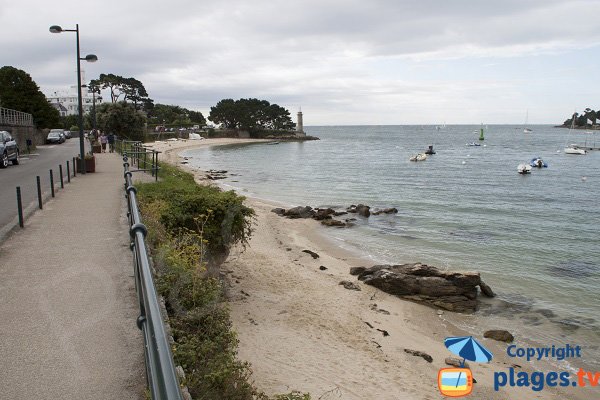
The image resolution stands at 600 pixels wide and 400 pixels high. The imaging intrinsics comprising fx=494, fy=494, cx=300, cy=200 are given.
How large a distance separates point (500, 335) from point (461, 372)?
100 inches

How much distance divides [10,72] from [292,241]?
182ft

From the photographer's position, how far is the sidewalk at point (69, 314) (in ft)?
15.1

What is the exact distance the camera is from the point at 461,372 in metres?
11.4

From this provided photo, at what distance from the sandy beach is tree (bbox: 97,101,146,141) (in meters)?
34.9

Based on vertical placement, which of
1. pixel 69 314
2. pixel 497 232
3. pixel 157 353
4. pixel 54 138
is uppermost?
pixel 54 138

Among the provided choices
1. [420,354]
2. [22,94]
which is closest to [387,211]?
[420,354]

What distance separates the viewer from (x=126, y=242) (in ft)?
31.4

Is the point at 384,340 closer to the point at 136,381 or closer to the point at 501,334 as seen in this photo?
the point at 501,334

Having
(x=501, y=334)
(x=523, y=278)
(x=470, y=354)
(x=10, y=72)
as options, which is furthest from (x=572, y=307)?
(x=10, y=72)

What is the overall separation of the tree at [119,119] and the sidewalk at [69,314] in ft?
130

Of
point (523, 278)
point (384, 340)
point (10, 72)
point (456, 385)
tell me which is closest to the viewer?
point (456, 385)

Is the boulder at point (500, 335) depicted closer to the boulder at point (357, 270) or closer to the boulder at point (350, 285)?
the boulder at point (350, 285)

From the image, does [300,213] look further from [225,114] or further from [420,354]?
[225,114]

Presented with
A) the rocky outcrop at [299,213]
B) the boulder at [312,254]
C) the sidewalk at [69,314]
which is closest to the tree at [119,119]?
the rocky outcrop at [299,213]
